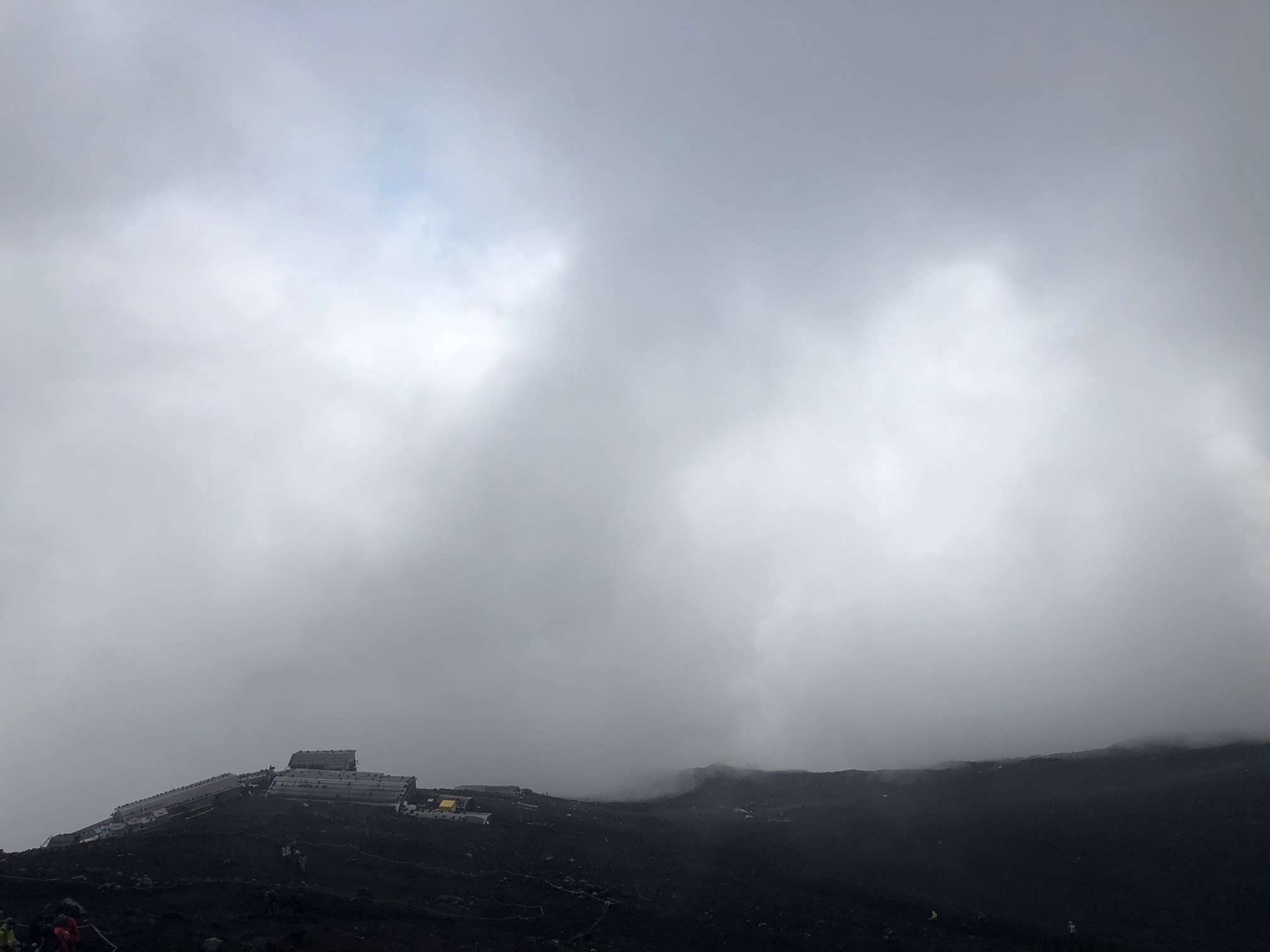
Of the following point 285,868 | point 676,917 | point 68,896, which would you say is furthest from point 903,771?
point 68,896

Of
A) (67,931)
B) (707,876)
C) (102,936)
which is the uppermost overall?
(67,931)

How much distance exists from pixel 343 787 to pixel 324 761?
13289mm

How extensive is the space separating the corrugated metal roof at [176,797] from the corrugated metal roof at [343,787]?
22.1ft

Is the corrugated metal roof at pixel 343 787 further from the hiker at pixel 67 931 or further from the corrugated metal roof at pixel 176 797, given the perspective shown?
the hiker at pixel 67 931

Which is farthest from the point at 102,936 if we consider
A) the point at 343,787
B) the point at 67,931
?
the point at 343,787

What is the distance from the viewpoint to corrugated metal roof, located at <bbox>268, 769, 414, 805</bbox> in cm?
11012

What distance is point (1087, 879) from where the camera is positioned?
87312 mm

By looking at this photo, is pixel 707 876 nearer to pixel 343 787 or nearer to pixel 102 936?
pixel 343 787

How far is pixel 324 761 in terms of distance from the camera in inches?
4884

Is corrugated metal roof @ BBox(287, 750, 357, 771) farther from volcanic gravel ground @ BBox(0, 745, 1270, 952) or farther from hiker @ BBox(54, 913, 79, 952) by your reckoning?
hiker @ BBox(54, 913, 79, 952)

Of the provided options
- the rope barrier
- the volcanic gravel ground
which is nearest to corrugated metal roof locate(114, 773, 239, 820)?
the volcanic gravel ground

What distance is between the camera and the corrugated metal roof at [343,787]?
361ft

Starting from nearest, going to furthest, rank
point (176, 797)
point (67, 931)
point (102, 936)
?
point (67, 931)
point (102, 936)
point (176, 797)

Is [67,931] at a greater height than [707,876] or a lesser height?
greater
